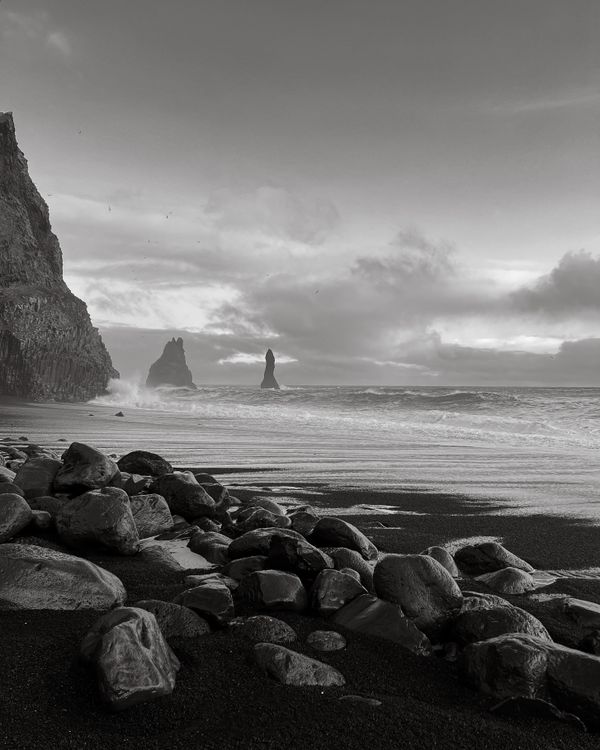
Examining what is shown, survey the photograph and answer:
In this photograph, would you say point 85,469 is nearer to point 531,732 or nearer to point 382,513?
point 382,513

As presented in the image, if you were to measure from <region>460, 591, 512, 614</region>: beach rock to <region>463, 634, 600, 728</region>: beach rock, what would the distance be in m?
0.60

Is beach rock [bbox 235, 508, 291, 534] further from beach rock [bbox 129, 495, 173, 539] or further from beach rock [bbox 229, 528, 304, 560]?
beach rock [bbox 229, 528, 304, 560]

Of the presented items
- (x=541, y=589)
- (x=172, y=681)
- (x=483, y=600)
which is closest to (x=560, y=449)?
(x=541, y=589)

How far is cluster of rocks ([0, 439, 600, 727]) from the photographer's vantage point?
241cm

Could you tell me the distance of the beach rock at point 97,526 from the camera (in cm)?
403

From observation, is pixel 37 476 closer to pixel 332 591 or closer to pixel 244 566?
pixel 244 566

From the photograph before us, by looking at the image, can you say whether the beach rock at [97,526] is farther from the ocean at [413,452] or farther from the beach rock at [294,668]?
the ocean at [413,452]

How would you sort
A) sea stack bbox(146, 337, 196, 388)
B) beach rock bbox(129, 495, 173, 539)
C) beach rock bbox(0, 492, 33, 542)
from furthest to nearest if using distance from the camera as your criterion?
1. sea stack bbox(146, 337, 196, 388)
2. beach rock bbox(129, 495, 173, 539)
3. beach rock bbox(0, 492, 33, 542)

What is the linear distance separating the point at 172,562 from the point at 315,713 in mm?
2130

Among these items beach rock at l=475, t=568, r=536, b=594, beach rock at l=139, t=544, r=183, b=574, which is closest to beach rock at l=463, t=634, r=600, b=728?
beach rock at l=475, t=568, r=536, b=594

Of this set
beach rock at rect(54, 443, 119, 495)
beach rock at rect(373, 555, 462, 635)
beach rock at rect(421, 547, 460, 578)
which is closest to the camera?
beach rock at rect(373, 555, 462, 635)

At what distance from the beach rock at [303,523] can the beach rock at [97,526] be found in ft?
4.93

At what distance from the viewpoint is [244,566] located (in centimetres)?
378

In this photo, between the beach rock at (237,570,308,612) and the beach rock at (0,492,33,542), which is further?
the beach rock at (0,492,33,542)
